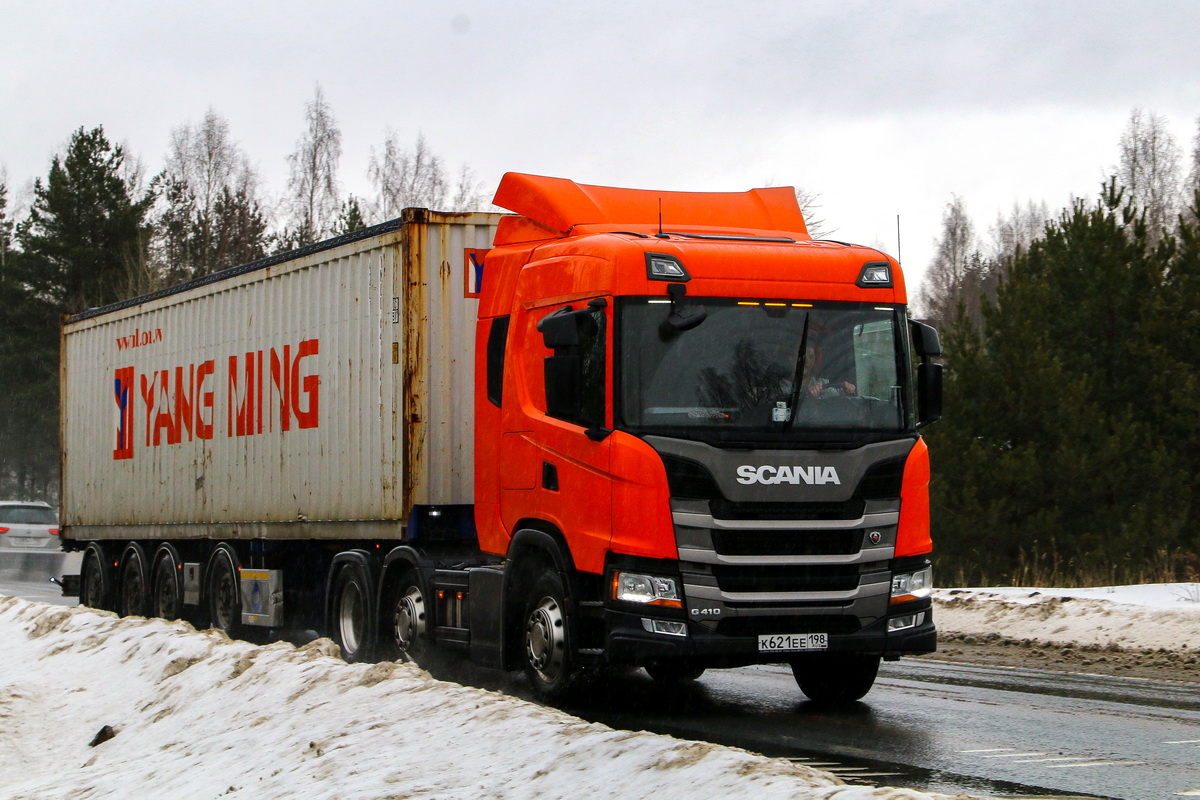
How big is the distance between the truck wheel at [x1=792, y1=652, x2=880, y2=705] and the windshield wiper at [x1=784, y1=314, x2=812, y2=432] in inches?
68.7

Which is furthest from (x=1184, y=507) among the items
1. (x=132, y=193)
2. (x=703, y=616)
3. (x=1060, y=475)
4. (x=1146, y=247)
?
(x=132, y=193)

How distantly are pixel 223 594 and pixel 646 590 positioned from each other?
27.7 ft

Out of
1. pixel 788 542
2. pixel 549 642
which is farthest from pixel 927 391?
pixel 549 642

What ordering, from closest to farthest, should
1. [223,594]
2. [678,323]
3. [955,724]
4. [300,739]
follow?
[300,739] < [955,724] < [678,323] < [223,594]

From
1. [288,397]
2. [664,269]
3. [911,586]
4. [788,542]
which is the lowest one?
[911,586]

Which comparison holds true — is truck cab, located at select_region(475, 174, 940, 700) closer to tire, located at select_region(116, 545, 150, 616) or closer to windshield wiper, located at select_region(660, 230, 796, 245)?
→ windshield wiper, located at select_region(660, 230, 796, 245)

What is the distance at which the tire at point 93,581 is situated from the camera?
19.0 metres

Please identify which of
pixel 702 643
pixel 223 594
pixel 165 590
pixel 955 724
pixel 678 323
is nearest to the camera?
pixel 702 643

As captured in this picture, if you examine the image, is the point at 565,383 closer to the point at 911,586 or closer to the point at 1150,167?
the point at 911,586

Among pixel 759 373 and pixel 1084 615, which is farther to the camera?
pixel 1084 615

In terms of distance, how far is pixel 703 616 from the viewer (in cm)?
857

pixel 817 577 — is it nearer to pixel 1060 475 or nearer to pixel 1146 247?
pixel 1060 475

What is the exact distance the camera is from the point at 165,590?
1709 centimetres

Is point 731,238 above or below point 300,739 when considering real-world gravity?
above
